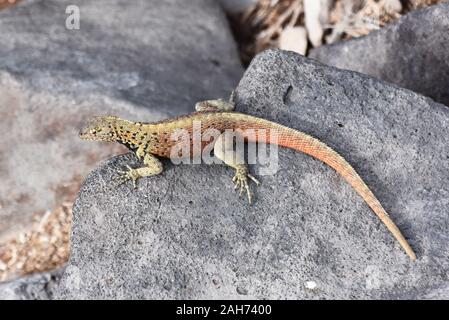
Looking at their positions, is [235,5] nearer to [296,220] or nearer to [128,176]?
[128,176]

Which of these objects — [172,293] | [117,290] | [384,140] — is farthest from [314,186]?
[117,290]

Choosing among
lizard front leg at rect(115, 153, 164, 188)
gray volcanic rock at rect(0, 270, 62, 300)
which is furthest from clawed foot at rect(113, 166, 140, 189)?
gray volcanic rock at rect(0, 270, 62, 300)

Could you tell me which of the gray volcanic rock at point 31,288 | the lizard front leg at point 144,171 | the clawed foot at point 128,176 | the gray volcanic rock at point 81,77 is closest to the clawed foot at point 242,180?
the lizard front leg at point 144,171

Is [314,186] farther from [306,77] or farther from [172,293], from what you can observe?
[172,293]

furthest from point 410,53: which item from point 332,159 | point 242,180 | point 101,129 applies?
point 101,129

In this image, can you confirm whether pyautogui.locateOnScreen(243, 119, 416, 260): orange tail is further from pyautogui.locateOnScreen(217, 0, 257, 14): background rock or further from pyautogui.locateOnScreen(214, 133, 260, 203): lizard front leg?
pyautogui.locateOnScreen(217, 0, 257, 14): background rock

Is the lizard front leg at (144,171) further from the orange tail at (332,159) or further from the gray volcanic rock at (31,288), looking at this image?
the gray volcanic rock at (31,288)

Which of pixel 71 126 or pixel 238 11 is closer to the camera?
pixel 71 126
